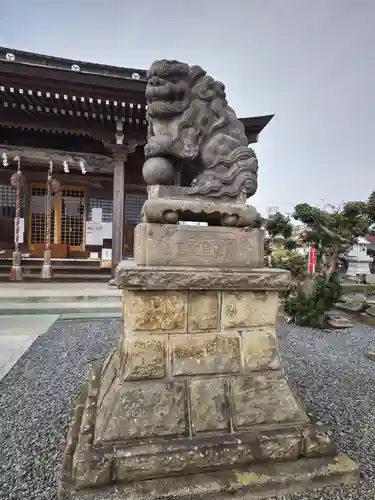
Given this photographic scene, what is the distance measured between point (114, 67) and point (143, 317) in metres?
11.2

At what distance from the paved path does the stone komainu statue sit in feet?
9.40

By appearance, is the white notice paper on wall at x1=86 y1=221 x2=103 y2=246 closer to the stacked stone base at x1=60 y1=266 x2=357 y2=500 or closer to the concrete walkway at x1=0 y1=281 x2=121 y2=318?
the concrete walkway at x1=0 y1=281 x2=121 y2=318

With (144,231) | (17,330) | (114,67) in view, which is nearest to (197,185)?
(144,231)

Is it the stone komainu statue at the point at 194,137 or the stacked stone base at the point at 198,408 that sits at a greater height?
the stone komainu statue at the point at 194,137

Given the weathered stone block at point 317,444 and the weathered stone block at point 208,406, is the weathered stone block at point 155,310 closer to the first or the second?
the weathered stone block at point 208,406

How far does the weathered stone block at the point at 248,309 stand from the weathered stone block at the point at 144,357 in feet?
1.33

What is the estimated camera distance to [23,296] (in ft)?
21.5

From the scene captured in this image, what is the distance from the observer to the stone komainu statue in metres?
1.89

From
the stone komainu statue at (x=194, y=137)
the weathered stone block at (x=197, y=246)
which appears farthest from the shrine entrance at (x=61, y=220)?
the weathered stone block at (x=197, y=246)

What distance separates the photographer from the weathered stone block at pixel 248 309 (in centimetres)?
177

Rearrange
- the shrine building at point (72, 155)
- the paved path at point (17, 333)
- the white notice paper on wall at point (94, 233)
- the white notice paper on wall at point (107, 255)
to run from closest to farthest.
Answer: the paved path at point (17, 333) < the shrine building at point (72, 155) < the white notice paper on wall at point (107, 255) < the white notice paper on wall at point (94, 233)

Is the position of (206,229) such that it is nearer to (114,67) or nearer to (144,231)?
(144,231)

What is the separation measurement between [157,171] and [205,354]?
1.13 metres

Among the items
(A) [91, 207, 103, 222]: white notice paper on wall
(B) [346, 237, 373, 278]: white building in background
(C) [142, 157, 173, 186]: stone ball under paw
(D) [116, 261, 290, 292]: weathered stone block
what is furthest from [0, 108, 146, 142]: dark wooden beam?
(B) [346, 237, 373, 278]: white building in background
